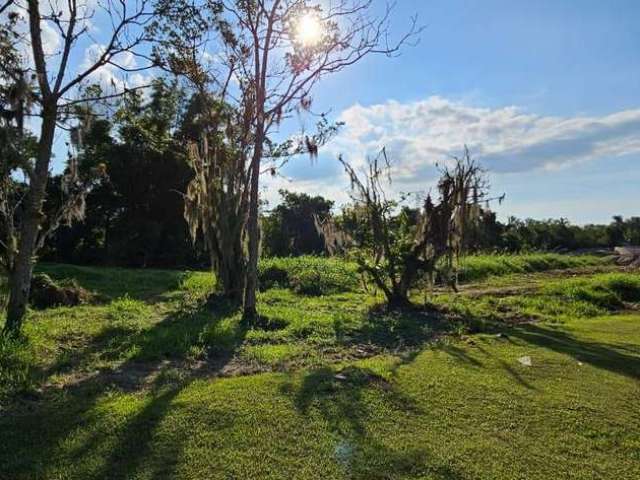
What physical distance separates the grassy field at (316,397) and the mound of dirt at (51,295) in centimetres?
81

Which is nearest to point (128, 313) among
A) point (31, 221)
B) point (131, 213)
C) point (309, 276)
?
point (31, 221)

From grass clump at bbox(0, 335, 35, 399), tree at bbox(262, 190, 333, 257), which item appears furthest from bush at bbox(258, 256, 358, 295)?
tree at bbox(262, 190, 333, 257)

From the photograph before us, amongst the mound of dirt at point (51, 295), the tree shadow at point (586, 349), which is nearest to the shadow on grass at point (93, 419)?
the mound of dirt at point (51, 295)

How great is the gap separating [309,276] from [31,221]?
856 centimetres

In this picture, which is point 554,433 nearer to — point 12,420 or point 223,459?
point 223,459

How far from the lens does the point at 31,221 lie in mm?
7191

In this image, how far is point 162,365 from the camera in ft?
20.9

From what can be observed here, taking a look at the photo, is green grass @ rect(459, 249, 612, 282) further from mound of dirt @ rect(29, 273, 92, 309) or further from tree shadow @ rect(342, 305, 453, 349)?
mound of dirt @ rect(29, 273, 92, 309)

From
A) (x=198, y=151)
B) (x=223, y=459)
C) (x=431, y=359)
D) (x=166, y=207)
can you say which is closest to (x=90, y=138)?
(x=166, y=207)

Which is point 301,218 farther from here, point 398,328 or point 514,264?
point 398,328

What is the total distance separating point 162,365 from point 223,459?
2897 mm

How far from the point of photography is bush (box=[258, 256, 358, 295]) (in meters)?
14.1

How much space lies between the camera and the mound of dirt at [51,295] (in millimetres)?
10164

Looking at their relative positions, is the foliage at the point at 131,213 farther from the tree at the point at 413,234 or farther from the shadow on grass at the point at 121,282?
the tree at the point at 413,234
